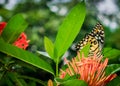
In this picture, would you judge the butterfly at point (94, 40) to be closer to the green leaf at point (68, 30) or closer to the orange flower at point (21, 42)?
the green leaf at point (68, 30)

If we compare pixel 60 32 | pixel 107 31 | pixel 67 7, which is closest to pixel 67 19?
pixel 60 32

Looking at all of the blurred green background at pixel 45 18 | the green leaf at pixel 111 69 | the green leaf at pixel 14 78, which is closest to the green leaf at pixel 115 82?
the green leaf at pixel 111 69

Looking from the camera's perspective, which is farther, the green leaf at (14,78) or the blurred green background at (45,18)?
the blurred green background at (45,18)

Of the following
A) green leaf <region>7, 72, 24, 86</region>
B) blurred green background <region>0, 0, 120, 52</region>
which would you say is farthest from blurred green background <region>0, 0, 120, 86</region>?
green leaf <region>7, 72, 24, 86</region>

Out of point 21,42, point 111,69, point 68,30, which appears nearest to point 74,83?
point 111,69

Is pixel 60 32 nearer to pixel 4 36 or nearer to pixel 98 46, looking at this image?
pixel 98 46

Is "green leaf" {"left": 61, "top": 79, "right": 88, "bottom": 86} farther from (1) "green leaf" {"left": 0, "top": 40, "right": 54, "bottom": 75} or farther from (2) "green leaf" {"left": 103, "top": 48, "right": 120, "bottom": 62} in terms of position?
(2) "green leaf" {"left": 103, "top": 48, "right": 120, "bottom": 62}

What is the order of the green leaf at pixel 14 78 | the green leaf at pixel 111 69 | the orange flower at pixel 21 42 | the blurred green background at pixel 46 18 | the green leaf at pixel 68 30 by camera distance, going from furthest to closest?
1. the blurred green background at pixel 46 18
2. the orange flower at pixel 21 42
3. the green leaf at pixel 14 78
4. the green leaf at pixel 68 30
5. the green leaf at pixel 111 69
